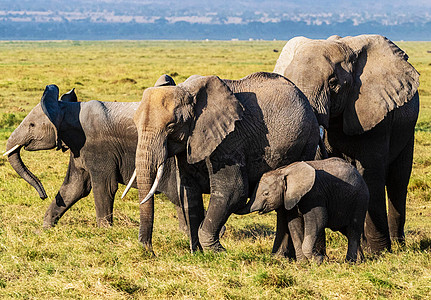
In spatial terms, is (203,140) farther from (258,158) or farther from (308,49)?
(308,49)

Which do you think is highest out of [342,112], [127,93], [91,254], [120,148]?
[342,112]

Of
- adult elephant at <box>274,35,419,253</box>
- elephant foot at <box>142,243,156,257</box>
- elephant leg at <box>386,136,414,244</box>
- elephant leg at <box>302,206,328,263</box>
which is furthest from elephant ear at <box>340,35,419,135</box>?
elephant foot at <box>142,243,156,257</box>

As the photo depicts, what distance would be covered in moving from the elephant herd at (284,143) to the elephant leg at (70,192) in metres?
0.31

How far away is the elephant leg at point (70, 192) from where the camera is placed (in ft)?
24.0

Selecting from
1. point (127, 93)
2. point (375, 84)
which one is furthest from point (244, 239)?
point (127, 93)

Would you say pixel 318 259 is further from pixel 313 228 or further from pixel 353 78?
pixel 353 78

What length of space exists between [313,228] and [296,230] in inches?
9.3

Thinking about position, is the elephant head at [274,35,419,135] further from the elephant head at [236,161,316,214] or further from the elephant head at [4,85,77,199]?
the elephant head at [4,85,77,199]

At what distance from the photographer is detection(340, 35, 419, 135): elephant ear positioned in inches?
239

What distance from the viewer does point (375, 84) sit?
6133 mm

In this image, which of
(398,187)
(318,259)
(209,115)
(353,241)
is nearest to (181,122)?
(209,115)

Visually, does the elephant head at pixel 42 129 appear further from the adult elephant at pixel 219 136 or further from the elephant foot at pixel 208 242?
the elephant foot at pixel 208 242

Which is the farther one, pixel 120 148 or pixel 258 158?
pixel 120 148

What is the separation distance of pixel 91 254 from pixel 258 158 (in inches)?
65.1
